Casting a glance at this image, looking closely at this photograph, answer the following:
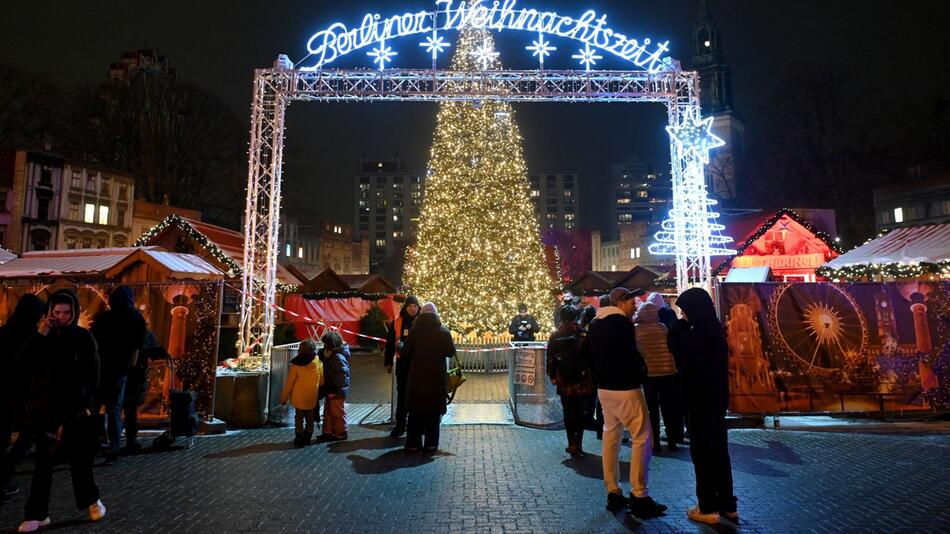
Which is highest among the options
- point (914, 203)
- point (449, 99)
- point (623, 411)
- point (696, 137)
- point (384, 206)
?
point (384, 206)

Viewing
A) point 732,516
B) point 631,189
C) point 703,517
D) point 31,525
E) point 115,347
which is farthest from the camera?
point 631,189

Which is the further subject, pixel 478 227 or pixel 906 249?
pixel 478 227

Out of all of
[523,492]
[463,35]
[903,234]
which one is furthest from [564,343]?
[463,35]

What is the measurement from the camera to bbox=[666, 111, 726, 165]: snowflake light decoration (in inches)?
461

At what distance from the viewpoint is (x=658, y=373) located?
6840mm

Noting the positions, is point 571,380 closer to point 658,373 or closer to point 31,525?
point 658,373

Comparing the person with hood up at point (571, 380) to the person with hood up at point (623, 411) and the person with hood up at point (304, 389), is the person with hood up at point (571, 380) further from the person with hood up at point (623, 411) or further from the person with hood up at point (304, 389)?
the person with hood up at point (304, 389)

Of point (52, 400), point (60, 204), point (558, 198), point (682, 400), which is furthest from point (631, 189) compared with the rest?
point (52, 400)

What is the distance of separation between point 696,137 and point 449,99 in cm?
584

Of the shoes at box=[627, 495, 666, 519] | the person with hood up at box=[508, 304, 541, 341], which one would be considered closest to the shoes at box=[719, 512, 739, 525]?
the shoes at box=[627, 495, 666, 519]

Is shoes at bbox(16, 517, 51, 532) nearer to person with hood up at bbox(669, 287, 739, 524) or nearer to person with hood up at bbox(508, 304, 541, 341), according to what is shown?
person with hood up at bbox(669, 287, 739, 524)

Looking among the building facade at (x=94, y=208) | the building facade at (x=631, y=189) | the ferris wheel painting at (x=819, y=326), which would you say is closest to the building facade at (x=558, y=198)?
the building facade at (x=631, y=189)

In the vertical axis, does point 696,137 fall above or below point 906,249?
above

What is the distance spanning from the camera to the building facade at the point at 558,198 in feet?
450
